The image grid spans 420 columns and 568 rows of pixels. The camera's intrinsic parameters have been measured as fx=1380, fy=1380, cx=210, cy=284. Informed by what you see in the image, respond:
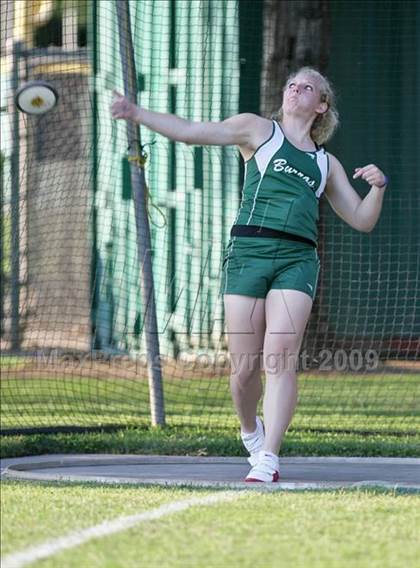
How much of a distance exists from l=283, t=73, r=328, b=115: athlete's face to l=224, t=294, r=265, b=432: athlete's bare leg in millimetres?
947

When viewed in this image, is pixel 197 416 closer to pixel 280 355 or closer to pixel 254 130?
pixel 280 355

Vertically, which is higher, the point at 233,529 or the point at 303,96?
the point at 303,96

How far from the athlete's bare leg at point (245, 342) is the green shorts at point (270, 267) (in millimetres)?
56

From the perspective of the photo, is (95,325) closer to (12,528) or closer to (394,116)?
(394,116)

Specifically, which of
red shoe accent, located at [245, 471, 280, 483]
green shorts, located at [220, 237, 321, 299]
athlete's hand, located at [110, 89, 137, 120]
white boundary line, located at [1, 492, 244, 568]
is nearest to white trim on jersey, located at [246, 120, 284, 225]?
green shorts, located at [220, 237, 321, 299]

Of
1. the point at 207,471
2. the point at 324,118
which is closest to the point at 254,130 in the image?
the point at 324,118

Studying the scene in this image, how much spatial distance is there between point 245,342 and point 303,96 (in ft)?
4.00

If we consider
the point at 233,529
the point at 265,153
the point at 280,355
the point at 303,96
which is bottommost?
the point at 233,529

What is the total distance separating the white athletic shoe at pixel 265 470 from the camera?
6.23 metres

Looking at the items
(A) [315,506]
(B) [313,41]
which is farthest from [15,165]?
(A) [315,506]

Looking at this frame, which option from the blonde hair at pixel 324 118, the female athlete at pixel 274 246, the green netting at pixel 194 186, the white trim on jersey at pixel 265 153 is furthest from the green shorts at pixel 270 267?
the green netting at pixel 194 186

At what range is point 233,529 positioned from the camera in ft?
15.2

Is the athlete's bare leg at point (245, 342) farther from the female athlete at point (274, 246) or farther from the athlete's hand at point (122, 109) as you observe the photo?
the athlete's hand at point (122, 109)

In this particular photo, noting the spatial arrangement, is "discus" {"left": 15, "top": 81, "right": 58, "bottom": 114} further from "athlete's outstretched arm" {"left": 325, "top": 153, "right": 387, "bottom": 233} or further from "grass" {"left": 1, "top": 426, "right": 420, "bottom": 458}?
"athlete's outstretched arm" {"left": 325, "top": 153, "right": 387, "bottom": 233}
